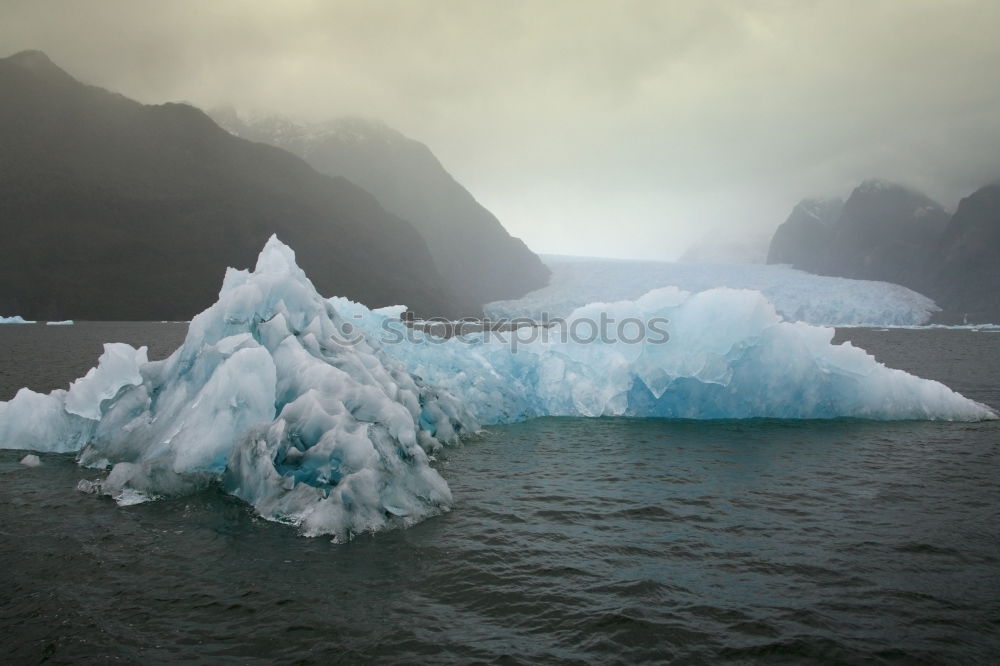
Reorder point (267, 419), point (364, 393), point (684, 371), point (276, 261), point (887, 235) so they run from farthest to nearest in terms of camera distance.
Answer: point (887, 235) → point (684, 371) → point (276, 261) → point (364, 393) → point (267, 419)

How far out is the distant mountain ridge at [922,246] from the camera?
148 metres

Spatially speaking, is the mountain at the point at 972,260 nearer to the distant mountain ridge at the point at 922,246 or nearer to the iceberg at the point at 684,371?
the distant mountain ridge at the point at 922,246

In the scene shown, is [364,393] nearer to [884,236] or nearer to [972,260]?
[972,260]

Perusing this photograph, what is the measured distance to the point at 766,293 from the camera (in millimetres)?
77875

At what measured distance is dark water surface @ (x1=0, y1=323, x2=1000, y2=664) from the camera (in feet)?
20.4

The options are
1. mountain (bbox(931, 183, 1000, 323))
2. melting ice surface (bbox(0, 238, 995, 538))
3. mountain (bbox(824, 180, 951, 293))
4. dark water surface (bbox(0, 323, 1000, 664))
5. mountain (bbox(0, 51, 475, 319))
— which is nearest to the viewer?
dark water surface (bbox(0, 323, 1000, 664))

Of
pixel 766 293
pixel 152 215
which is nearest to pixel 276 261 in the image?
pixel 766 293

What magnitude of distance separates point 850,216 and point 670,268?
131 m

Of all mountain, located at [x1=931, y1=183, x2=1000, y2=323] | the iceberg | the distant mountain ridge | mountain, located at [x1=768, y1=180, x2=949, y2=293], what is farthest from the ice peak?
mountain, located at [x1=768, y1=180, x2=949, y2=293]

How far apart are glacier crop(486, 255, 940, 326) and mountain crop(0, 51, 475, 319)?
41.7 m

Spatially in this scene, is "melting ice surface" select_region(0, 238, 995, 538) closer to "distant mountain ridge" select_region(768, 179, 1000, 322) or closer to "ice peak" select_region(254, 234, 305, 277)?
"ice peak" select_region(254, 234, 305, 277)

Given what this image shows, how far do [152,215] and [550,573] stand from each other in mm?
143452

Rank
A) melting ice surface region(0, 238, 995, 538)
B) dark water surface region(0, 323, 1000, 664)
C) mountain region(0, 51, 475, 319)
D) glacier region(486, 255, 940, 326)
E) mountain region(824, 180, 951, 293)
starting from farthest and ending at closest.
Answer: mountain region(824, 180, 951, 293) < mountain region(0, 51, 475, 319) < glacier region(486, 255, 940, 326) < melting ice surface region(0, 238, 995, 538) < dark water surface region(0, 323, 1000, 664)

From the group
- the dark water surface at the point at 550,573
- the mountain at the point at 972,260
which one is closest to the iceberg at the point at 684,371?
the dark water surface at the point at 550,573
